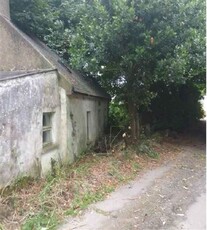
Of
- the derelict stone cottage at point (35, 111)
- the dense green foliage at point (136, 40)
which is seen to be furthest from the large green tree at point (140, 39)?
the derelict stone cottage at point (35, 111)

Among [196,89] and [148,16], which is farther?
[196,89]

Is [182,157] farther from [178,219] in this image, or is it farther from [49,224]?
[49,224]

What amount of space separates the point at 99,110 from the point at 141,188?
771 centimetres

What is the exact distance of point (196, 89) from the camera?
74.7 ft

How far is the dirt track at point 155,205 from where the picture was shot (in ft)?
23.2

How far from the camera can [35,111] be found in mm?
9844

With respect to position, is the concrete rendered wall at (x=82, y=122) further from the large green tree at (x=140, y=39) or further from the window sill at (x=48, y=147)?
the large green tree at (x=140, y=39)

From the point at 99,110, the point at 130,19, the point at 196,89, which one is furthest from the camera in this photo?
the point at 196,89

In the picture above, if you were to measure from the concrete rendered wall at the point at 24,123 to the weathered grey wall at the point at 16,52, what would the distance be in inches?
48.5

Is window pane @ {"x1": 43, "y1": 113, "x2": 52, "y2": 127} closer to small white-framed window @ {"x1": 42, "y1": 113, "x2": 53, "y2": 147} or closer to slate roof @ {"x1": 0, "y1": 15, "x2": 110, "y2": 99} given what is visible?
small white-framed window @ {"x1": 42, "y1": 113, "x2": 53, "y2": 147}

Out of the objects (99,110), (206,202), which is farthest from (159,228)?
(99,110)

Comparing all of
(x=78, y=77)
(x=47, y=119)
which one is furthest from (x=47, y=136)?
(x=78, y=77)

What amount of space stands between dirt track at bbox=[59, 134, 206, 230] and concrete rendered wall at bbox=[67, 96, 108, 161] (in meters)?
3.12

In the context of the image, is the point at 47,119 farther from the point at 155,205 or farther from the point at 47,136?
the point at 155,205
